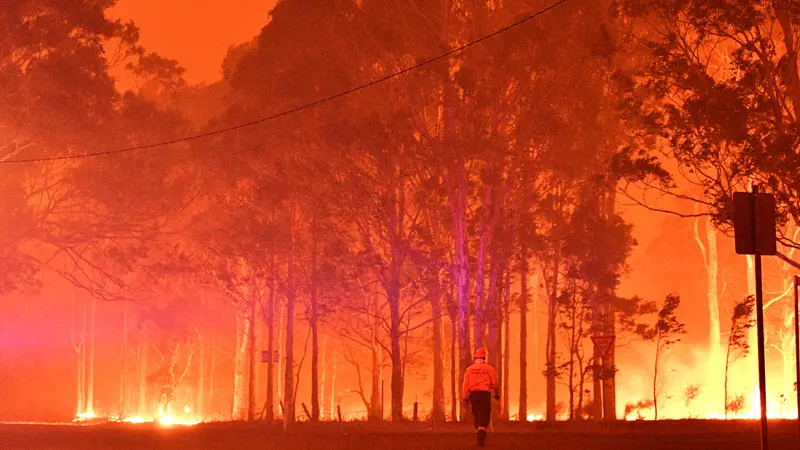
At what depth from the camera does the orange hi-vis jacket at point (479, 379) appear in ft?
60.8

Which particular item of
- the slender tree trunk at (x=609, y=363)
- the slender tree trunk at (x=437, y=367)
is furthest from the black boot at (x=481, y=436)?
the slender tree trunk at (x=437, y=367)

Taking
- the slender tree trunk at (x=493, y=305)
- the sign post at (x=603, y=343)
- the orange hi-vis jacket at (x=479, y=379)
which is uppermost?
the slender tree trunk at (x=493, y=305)

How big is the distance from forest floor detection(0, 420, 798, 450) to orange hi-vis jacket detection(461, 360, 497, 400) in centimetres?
104

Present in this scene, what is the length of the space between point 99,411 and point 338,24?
48.1 m

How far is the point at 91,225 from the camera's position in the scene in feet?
114

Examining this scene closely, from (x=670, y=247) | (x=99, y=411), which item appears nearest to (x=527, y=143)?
(x=99, y=411)

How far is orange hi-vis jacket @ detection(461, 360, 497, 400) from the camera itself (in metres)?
18.5

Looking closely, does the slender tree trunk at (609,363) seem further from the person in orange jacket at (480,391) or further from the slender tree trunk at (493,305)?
the person in orange jacket at (480,391)

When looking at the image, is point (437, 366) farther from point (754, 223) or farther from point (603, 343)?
point (754, 223)

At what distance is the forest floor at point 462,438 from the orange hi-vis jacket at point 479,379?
1045 mm

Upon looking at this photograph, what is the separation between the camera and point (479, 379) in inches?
731

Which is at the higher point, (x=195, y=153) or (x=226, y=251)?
(x=195, y=153)

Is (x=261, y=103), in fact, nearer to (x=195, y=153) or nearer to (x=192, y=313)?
(x=195, y=153)

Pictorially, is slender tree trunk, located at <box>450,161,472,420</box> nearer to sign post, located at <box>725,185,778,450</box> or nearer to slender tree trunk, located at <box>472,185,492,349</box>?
slender tree trunk, located at <box>472,185,492,349</box>
